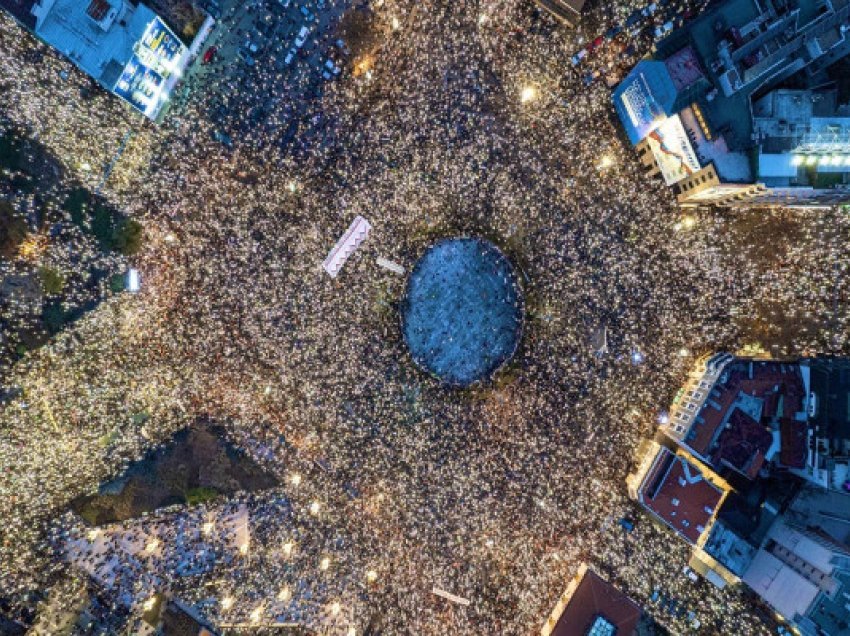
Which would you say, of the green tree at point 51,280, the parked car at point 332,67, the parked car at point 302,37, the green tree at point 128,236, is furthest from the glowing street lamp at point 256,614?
the parked car at point 302,37

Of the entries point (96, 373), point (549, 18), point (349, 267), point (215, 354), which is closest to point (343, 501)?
point (215, 354)

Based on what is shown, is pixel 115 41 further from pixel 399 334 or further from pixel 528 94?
pixel 528 94

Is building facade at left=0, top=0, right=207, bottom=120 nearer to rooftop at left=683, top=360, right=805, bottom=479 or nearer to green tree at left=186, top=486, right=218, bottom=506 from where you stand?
green tree at left=186, top=486, right=218, bottom=506

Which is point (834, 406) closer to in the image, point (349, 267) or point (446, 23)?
point (349, 267)

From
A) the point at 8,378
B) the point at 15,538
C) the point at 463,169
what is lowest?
the point at 15,538

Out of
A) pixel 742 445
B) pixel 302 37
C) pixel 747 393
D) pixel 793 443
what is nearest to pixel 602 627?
pixel 742 445
